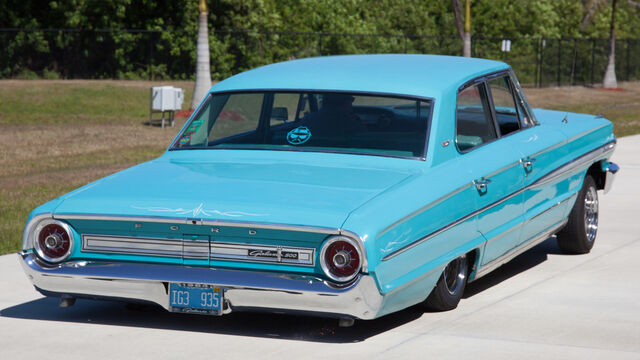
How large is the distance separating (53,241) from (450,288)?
2.36 m

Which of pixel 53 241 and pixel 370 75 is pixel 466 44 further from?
pixel 53 241

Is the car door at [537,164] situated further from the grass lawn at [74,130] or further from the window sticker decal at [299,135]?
the grass lawn at [74,130]

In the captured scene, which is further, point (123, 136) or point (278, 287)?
point (123, 136)

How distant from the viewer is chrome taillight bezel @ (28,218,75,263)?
5.79 metres

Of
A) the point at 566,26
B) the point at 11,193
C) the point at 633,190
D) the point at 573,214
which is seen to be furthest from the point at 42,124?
the point at 566,26

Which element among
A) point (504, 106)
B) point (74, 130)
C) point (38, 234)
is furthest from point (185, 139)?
point (74, 130)

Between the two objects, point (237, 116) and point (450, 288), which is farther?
point (237, 116)

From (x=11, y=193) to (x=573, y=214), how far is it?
7.08 meters

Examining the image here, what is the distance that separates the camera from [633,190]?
40.1 ft

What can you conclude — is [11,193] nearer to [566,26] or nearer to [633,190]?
[633,190]

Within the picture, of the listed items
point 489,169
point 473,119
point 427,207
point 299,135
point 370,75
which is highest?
point 370,75

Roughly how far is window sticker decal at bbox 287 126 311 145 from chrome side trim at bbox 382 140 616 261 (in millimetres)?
1179

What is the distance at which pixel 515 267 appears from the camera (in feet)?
26.3

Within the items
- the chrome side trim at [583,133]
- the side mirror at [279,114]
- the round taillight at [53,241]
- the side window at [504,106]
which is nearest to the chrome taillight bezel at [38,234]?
the round taillight at [53,241]
